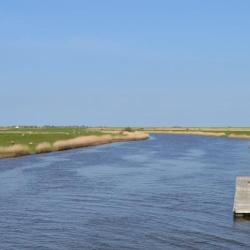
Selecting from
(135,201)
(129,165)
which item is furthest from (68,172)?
(135,201)

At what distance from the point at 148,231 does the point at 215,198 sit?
955 cm

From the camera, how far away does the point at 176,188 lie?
36.3 metres

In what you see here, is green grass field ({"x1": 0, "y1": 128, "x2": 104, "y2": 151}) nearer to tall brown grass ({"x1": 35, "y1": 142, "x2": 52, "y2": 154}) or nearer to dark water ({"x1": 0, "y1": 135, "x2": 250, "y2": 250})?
tall brown grass ({"x1": 35, "y1": 142, "x2": 52, "y2": 154})

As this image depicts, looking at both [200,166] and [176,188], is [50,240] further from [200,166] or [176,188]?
[200,166]

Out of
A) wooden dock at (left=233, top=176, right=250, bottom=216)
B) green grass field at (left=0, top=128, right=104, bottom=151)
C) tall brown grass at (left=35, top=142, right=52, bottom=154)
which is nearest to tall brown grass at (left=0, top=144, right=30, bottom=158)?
green grass field at (left=0, top=128, right=104, bottom=151)

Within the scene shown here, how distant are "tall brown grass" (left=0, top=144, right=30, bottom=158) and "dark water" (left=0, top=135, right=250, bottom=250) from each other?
13529 mm

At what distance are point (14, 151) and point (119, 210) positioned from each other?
38.6 m

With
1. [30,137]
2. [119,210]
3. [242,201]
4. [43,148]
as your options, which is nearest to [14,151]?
[43,148]

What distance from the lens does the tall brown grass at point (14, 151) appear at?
205 feet

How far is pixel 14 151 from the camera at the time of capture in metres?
64.8

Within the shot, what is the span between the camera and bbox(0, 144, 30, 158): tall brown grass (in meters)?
62.4

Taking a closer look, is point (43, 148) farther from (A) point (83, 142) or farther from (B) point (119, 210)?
(B) point (119, 210)

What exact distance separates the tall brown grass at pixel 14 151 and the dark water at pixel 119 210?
44.4 ft

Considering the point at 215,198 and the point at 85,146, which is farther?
the point at 85,146
